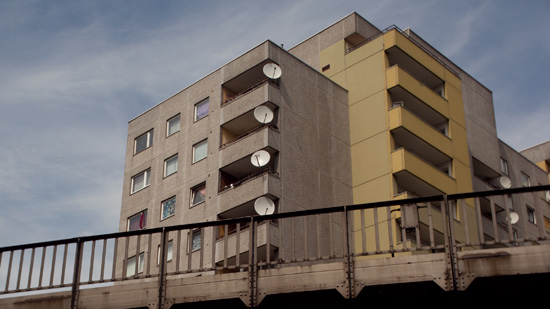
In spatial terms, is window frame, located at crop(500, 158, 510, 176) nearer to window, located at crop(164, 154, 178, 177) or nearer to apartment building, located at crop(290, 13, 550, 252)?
apartment building, located at crop(290, 13, 550, 252)

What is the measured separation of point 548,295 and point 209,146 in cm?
3182

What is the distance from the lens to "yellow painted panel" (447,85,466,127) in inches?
2060

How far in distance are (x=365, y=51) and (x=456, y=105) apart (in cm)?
735

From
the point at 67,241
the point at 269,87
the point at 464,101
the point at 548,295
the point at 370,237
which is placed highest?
the point at 464,101

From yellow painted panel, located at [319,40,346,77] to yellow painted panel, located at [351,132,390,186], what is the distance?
5.39 meters

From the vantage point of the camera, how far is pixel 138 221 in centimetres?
5038

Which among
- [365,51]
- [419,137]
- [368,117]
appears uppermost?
[365,51]

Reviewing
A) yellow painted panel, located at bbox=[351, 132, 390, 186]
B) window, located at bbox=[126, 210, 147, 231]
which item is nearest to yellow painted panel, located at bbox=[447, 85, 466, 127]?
yellow painted panel, located at bbox=[351, 132, 390, 186]

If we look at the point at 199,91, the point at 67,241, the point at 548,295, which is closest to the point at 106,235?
the point at 67,241

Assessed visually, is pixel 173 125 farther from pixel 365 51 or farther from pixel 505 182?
pixel 505 182

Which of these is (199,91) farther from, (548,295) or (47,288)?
(548,295)

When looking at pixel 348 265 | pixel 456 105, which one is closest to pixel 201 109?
pixel 456 105

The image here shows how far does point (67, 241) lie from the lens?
19.0 m

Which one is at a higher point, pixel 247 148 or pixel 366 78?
pixel 366 78
